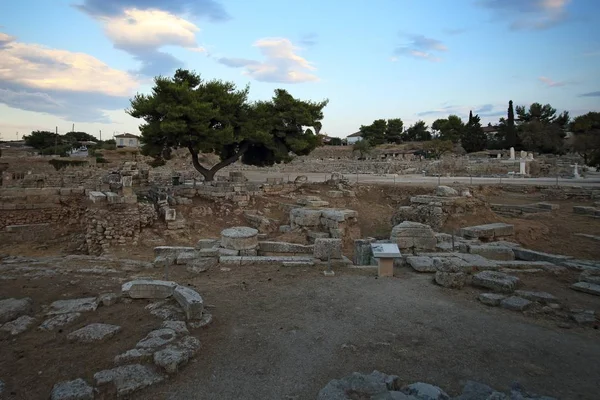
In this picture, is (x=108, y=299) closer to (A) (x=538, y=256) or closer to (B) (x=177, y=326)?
(B) (x=177, y=326)

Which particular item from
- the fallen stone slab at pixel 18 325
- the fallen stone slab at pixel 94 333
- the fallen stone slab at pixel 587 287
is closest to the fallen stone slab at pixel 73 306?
the fallen stone slab at pixel 18 325

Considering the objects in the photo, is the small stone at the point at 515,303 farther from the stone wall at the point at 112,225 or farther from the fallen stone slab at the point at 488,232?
the stone wall at the point at 112,225

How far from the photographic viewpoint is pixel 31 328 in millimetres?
5066

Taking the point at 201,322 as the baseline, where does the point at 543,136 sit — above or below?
above

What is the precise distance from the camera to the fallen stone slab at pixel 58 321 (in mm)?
5039

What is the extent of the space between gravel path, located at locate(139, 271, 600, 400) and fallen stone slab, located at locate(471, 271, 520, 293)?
860 mm

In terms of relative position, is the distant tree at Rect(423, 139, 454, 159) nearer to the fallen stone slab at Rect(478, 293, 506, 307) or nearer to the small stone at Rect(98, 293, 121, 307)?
the fallen stone slab at Rect(478, 293, 506, 307)

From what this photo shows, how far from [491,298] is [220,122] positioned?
65.8ft

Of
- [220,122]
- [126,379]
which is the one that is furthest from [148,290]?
[220,122]

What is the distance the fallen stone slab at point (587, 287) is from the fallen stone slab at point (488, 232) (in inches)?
185

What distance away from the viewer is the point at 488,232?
1206 cm

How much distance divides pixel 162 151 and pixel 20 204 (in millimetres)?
8207

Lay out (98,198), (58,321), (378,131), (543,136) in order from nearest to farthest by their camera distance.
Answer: (58,321)
(98,198)
(543,136)
(378,131)

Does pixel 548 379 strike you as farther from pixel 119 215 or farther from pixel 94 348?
pixel 119 215
